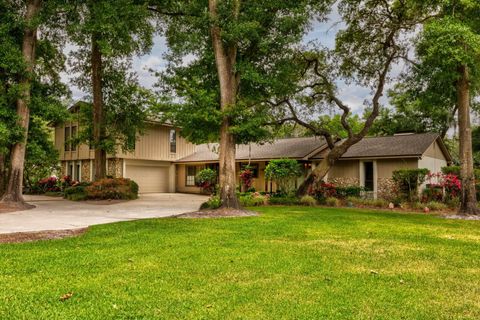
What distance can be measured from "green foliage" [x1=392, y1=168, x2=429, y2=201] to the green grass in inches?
335

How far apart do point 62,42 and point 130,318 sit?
1907 cm

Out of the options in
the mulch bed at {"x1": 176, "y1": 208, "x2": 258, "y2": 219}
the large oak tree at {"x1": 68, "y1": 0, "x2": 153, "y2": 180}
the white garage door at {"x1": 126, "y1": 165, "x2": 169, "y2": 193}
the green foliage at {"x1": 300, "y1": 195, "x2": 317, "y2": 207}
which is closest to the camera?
the mulch bed at {"x1": 176, "y1": 208, "x2": 258, "y2": 219}

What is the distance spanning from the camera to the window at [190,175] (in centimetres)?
2762

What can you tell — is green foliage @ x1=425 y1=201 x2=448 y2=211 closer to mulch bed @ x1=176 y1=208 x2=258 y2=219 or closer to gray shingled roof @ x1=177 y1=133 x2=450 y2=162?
gray shingled roof @ x1=177 y1=133 x2=450 y2=162

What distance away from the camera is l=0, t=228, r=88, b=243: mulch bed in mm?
7339

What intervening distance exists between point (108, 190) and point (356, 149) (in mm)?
13529

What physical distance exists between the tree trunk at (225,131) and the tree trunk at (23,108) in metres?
7.12

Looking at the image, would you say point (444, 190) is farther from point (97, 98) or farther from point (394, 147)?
point (97, 98)

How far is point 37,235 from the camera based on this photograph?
7832mm

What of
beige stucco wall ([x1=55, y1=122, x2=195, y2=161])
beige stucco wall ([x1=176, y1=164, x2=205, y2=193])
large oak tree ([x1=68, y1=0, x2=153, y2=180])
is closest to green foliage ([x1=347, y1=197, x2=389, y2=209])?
large oak tree ([x1=68, y1=0, x2=153, y2=180])

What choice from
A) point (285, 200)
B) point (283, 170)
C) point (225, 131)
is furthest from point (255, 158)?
point (225, 131)

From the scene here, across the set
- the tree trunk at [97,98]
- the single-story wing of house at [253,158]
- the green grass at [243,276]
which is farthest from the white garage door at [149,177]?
the green grass at [243,276]

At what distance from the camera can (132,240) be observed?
718 cm

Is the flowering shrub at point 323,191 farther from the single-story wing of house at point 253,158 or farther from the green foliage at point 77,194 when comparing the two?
the green foliage at point 77,194
